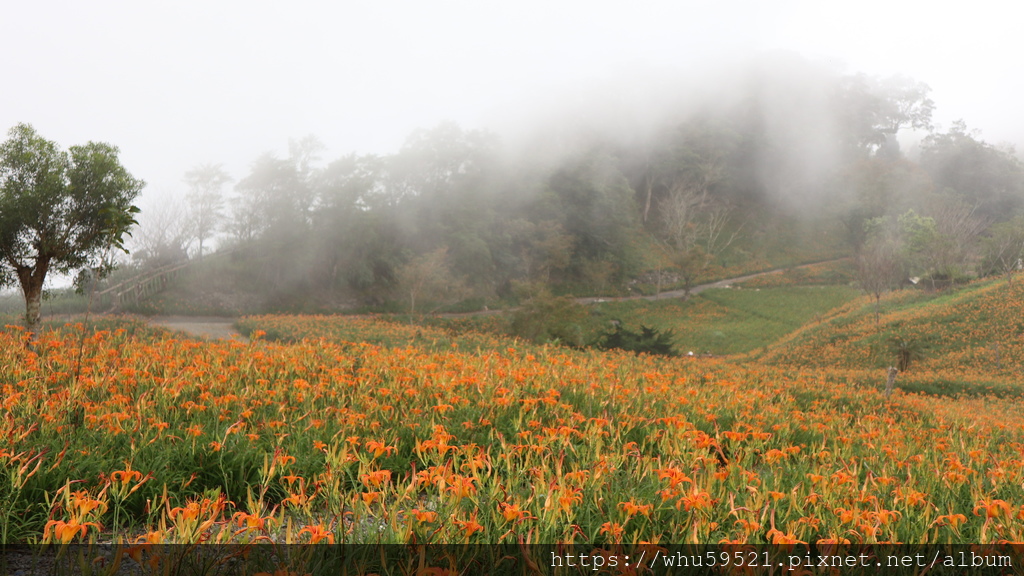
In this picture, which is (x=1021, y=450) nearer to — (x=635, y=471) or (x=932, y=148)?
(x=635, y=471)

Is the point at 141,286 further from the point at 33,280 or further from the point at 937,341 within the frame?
the point at 937,341

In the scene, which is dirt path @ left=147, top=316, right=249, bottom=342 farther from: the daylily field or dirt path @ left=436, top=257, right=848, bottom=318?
the daylily field

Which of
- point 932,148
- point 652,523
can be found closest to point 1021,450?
point 652,523

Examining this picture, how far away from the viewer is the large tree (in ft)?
26.2

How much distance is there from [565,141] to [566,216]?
11.0 m

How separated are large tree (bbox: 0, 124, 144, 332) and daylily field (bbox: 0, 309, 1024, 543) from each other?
258cm

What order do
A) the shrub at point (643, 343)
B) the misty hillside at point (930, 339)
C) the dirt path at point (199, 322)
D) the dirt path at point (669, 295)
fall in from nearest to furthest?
the shrub at point (643, 343) → the misty hillside at point (930, 339) → the dirt path at point (199, 322) → the dirt path at point (669, 295)

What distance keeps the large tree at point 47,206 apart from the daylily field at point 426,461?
2.58 m

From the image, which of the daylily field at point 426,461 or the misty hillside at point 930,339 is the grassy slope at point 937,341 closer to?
the misty hillside at point 930,339

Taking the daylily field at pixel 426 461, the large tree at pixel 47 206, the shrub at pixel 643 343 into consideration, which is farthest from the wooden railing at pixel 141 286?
the daylily field at pixel 426 461

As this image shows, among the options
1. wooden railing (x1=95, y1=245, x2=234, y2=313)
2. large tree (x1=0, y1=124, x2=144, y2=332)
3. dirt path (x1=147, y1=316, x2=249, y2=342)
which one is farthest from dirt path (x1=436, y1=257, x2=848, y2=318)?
large tree (x1=0, y1=124, x2=144, y2=332)

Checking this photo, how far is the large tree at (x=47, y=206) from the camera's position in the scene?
7.98 metres

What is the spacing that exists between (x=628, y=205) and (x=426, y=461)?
141ft

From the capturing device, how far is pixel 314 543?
1813 millimetres
